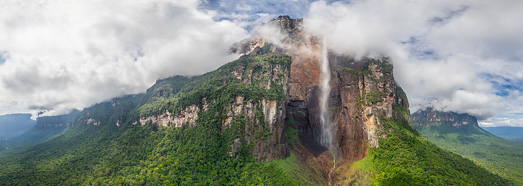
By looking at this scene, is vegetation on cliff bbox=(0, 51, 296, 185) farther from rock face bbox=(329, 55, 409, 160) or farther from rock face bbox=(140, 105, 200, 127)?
rock face bbox=(329, 55, 409, 160)

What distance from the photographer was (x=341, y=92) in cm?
10788

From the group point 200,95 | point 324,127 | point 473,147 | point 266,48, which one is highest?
point 266,48

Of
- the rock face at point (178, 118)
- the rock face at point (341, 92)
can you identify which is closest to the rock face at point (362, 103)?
the rock face at point (341, 92)

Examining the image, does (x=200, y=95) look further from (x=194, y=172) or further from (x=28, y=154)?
(x=28, y=154)

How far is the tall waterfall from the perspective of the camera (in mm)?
111037

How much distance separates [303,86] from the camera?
119562 mm

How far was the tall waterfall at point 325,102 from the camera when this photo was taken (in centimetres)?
11104

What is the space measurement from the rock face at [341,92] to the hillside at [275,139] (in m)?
0.43

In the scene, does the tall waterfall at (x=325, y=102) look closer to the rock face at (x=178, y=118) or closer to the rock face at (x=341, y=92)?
the rock face at (x=341, y=92)

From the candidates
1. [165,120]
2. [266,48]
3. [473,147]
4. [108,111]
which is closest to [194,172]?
[165,120]

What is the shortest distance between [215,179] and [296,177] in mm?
26483

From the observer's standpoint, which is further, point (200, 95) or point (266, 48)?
point (266, 48)

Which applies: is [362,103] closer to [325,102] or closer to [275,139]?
[325,102]

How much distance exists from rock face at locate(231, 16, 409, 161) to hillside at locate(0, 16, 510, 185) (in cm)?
43
